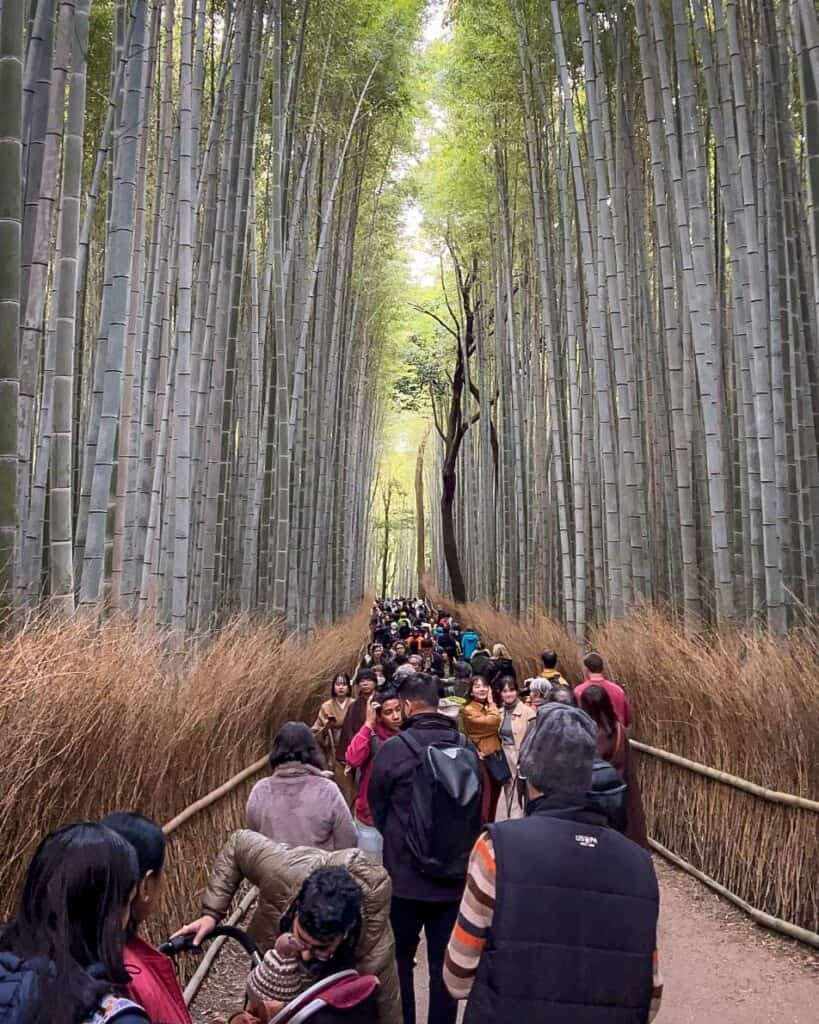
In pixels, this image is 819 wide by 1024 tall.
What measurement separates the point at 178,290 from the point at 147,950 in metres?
3.95

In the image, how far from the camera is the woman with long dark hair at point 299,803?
2.33m

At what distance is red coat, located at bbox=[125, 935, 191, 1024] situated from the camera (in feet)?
4.11

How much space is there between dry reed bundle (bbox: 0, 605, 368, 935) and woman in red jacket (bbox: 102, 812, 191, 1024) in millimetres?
502

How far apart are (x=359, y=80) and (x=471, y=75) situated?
1.28 meters

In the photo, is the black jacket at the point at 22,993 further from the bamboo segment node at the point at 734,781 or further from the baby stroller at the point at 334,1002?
the bamboo segment node at the point at 734,781

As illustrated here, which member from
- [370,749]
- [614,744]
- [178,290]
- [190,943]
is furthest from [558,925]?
[178,290]

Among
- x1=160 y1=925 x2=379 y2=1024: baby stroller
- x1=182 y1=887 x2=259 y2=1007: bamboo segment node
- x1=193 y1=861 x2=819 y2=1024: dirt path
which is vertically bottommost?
x1=193 y1=861 x2=819 y2=1024: dirt path

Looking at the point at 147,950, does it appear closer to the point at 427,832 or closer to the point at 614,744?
the point at 427,832

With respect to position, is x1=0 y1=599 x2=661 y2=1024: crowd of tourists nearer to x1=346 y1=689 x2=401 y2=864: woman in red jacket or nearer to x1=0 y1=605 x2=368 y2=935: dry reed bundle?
x1=0 y1=605 x2=368 y2=935: dry reed bundle

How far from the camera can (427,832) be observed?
2254 mm

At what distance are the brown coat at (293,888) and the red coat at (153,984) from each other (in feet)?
1.67

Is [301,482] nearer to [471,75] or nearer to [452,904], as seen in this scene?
[471,75]

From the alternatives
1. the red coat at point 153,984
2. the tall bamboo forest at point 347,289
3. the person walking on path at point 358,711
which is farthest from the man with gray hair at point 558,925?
the person walking on path at point 358,711

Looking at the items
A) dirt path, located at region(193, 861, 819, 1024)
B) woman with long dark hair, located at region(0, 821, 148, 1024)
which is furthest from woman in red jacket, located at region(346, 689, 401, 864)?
woman with long dark hair, located at region(0, 821, 148, 1024)
